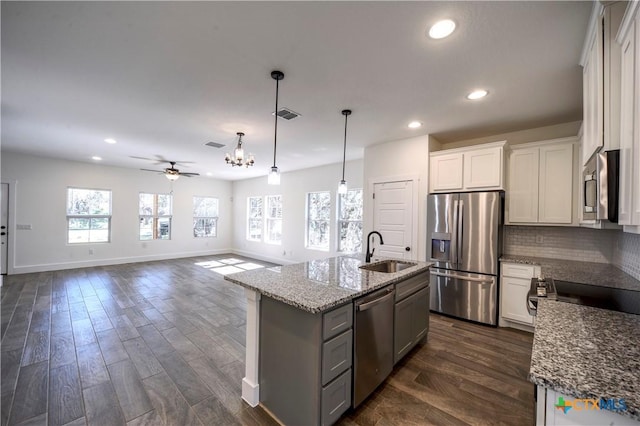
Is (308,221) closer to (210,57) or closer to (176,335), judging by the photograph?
(176,335)

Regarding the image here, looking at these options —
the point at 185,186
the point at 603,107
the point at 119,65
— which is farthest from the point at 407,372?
the point at 185,186

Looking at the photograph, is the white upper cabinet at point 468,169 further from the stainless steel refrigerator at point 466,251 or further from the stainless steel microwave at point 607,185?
the stainless steel microwave at point 607,185

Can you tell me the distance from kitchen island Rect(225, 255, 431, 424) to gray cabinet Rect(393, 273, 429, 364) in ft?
1.24

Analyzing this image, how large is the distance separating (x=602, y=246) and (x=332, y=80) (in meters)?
3.74

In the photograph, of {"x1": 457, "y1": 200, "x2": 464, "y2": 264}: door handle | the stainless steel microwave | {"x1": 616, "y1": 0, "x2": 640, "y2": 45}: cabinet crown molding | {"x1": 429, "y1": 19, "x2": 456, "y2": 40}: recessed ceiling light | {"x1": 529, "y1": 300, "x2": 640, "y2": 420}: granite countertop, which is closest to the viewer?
{"x1": 529, "y1": 300, "x2": 640, "y2": 420}: granite countertop

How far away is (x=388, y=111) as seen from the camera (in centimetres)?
309

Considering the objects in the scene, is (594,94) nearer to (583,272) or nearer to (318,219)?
(583,272)

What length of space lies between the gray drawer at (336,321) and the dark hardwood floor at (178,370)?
0.72m

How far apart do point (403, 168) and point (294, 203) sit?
3.65 metres

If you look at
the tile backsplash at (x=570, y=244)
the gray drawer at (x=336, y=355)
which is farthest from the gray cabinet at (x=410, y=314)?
the tile backsplash at (x=570, y=244)

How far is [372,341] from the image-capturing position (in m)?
1.97

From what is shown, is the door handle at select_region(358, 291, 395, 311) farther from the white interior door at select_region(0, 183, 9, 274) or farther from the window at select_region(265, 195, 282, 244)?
the white interior door at select_region(0, 183, 9, 274)

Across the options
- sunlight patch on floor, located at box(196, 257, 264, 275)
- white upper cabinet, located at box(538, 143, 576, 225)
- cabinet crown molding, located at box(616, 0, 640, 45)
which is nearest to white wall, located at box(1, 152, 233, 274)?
sunlight patch on floor, located at box(196, 257, 264, 275)

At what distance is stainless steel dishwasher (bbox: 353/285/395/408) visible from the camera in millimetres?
1828
